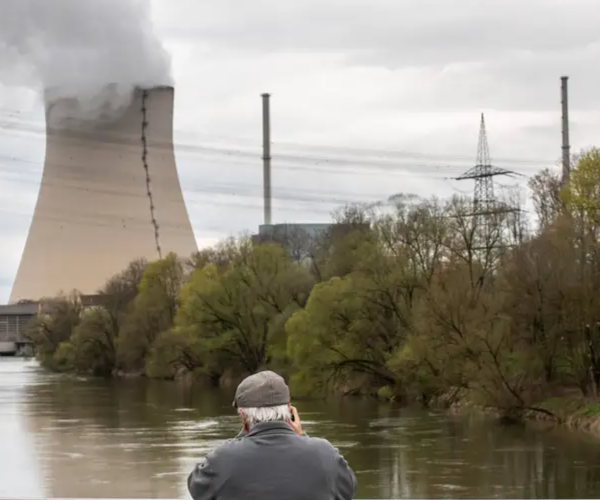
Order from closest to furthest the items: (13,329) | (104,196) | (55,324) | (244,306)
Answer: (244,306), (104,196), (55,324), (13,329)

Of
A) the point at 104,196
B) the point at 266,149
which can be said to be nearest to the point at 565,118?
the point at 266,149

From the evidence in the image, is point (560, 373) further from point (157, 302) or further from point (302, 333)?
point (157, 302)

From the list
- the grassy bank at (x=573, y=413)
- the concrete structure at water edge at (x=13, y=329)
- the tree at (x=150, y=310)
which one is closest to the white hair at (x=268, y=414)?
the grassy bank at (x=573, y=413)

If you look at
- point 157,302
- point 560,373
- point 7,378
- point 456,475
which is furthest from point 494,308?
point 7,378

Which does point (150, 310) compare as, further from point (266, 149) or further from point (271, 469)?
point (271, 469)

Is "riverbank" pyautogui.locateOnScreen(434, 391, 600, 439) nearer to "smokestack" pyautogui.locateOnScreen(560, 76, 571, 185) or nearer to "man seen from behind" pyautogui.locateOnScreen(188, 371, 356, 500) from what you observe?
"smokestack" pyautogui.locateOnScreen(560, 76, 571, 185)

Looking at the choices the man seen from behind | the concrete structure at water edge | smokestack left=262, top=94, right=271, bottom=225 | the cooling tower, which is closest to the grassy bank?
the man seen from behind
